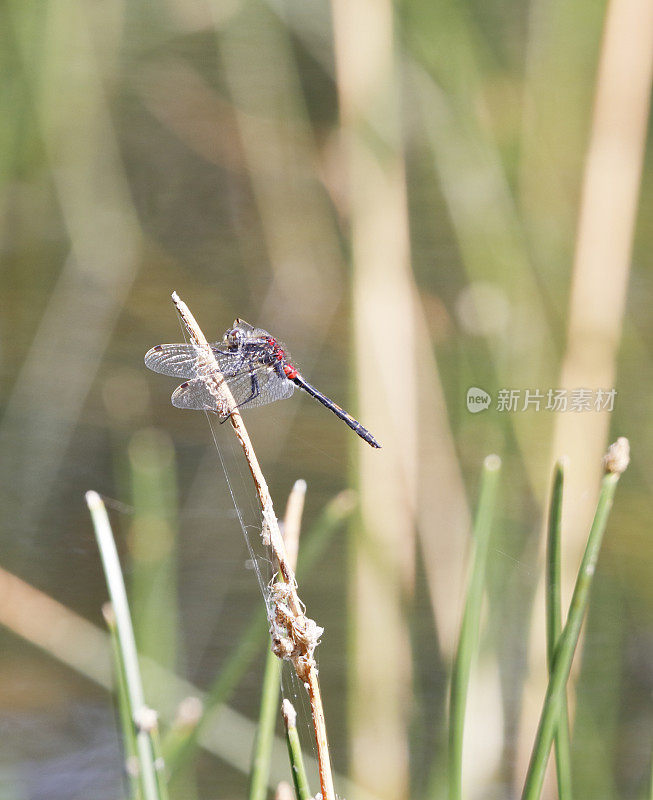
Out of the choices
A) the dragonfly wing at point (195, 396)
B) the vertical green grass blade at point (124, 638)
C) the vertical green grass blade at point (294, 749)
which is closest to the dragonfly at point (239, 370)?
the dragonfly wing at point (195, 396)

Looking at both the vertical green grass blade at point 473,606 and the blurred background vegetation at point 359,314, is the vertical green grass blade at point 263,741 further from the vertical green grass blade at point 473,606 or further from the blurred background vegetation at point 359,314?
the blurred background vegetation at point 359,314

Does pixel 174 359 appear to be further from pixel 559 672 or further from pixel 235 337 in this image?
pixel 559 672

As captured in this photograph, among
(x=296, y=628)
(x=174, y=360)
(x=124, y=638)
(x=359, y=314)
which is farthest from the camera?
(x=359, y=314)

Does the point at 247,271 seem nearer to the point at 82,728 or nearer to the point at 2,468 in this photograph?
the point at 2,468

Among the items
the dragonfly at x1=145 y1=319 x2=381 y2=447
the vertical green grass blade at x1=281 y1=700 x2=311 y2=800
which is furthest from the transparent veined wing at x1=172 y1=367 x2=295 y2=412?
the vertical green grass blade at x1=281 y1=700 x2=311 y2=800

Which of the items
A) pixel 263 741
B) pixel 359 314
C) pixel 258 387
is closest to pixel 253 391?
pixel 258 387

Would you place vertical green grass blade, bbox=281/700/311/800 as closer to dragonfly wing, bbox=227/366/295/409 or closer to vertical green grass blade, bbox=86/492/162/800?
vertical green grass blade, bbox=86/492/162/800
